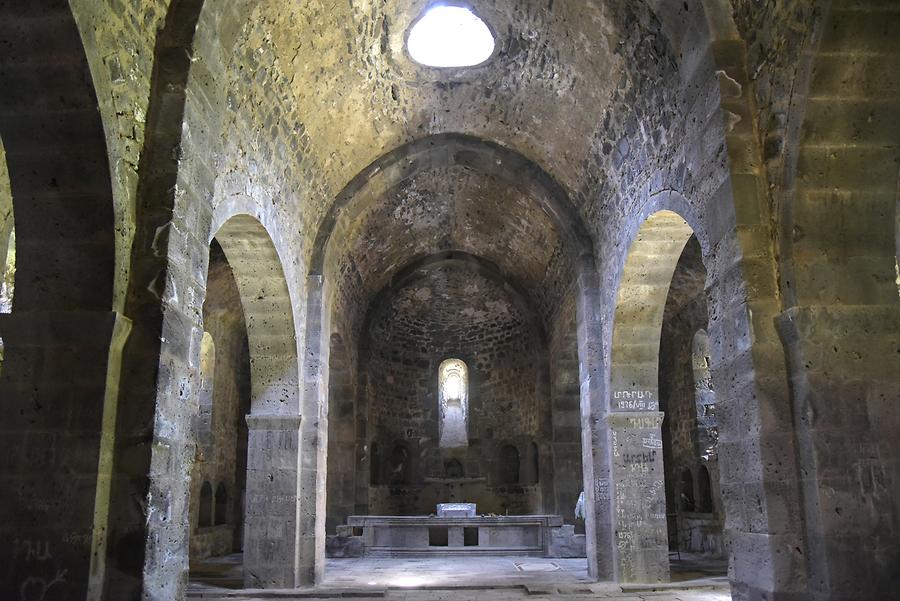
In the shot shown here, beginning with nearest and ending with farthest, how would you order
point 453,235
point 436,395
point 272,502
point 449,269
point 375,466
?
1. point 272,502
2. point 453,235
3. point 449,269
4. point 375,466
5. point 436,395

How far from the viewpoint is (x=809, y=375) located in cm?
466

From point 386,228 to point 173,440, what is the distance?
29.4 ft

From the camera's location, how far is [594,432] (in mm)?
9758

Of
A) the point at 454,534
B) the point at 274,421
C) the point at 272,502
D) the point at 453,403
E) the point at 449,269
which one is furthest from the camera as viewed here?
the point at 453,403

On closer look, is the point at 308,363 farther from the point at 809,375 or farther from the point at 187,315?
the point at 809,375

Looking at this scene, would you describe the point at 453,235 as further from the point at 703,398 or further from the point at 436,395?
the point at 703,398

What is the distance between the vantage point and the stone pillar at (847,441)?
4383 millimetres

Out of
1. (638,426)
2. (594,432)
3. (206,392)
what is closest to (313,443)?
(594,432)

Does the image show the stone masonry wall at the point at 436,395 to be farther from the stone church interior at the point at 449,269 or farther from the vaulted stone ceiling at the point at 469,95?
the vaulted stone ceiling at the point at 469,95

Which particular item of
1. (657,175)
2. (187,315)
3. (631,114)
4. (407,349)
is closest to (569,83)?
(631,114)

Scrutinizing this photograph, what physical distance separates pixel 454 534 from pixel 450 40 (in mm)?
8820

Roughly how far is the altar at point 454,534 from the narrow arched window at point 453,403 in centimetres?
363

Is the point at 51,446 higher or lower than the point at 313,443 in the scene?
lower

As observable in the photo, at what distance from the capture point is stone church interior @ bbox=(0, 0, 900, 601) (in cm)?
419
